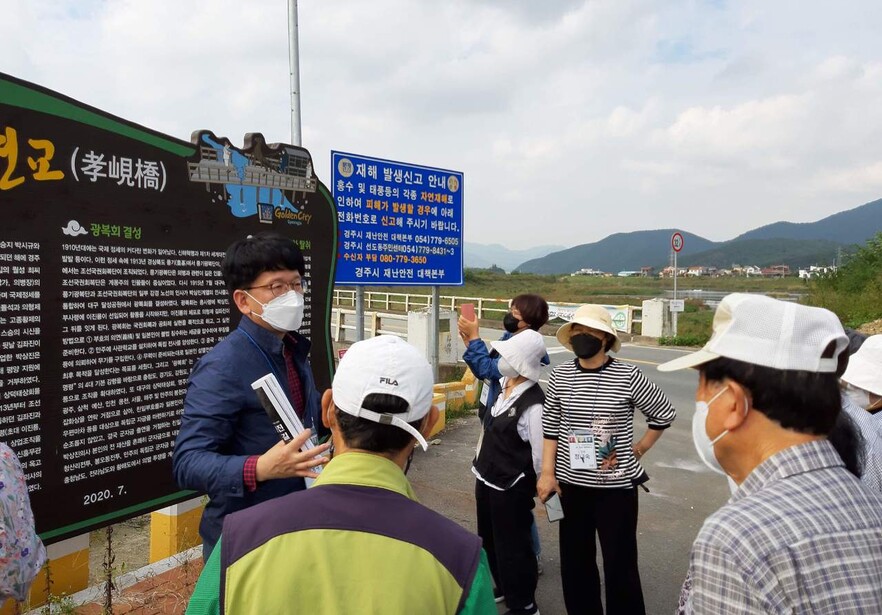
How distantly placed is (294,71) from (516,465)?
391cm

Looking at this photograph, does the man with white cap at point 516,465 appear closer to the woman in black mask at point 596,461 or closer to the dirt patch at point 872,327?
the woman in black mask at point 596,461

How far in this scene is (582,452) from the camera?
3.03 meters

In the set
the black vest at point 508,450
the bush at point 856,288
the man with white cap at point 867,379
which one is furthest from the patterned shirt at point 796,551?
the bush at point 856,288

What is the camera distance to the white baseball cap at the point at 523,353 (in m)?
3.33

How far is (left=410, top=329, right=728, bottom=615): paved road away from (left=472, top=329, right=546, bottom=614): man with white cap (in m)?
0.46

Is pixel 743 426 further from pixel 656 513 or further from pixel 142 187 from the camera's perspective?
pixel 656 513

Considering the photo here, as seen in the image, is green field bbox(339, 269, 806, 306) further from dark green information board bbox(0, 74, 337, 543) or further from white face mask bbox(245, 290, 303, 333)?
white face mask bbox(245, 290, 303, 333)

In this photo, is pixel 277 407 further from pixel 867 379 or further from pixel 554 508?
pixel 867 379

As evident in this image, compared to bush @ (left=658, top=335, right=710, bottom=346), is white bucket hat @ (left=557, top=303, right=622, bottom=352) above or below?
above

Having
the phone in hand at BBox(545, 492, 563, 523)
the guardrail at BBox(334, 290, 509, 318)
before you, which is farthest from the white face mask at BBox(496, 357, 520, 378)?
the guardrail at BBox(334, 290, 509, 318)

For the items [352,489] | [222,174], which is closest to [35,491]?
[222,174]

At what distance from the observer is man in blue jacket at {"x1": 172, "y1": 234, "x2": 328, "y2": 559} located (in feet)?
6.41

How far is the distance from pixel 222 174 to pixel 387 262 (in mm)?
3314

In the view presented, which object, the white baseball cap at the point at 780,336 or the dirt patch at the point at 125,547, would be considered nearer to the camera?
the white baseball cap at the point at 780,336
